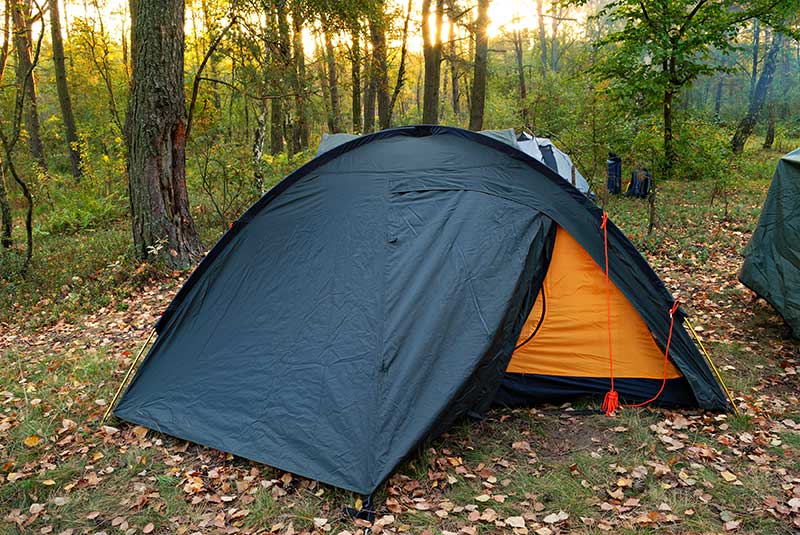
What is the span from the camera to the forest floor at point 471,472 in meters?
2.97

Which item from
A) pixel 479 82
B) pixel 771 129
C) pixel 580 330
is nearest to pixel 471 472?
pixel 580 330

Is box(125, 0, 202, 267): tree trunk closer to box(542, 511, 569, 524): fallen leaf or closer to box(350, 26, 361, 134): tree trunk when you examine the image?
box(350, 26, 361, 134): tree trunk

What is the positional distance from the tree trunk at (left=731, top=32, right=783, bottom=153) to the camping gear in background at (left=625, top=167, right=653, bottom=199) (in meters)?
4.45

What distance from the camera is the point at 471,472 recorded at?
3.38m

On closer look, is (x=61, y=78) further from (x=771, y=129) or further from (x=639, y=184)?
(x=771, y=129)

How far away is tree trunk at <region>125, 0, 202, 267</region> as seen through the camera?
6727 millimetres

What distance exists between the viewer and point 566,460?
3.48m

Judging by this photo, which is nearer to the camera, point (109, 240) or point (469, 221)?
point (469, 221)

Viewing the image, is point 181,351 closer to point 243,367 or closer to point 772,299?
point 243,367

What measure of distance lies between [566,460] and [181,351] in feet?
8.80

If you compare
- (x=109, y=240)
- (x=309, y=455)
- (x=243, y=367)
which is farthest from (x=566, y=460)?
(x=109, y=240)

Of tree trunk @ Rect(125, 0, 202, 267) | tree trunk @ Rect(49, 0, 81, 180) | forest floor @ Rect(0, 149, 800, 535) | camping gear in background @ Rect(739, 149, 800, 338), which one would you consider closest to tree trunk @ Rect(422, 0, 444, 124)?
tree trunk @ Rect(125, 0, 202, 267)

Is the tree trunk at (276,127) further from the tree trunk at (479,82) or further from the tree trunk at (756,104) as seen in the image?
the tree trunk at (756,104)

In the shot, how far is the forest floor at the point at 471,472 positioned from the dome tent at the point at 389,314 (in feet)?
0.60
